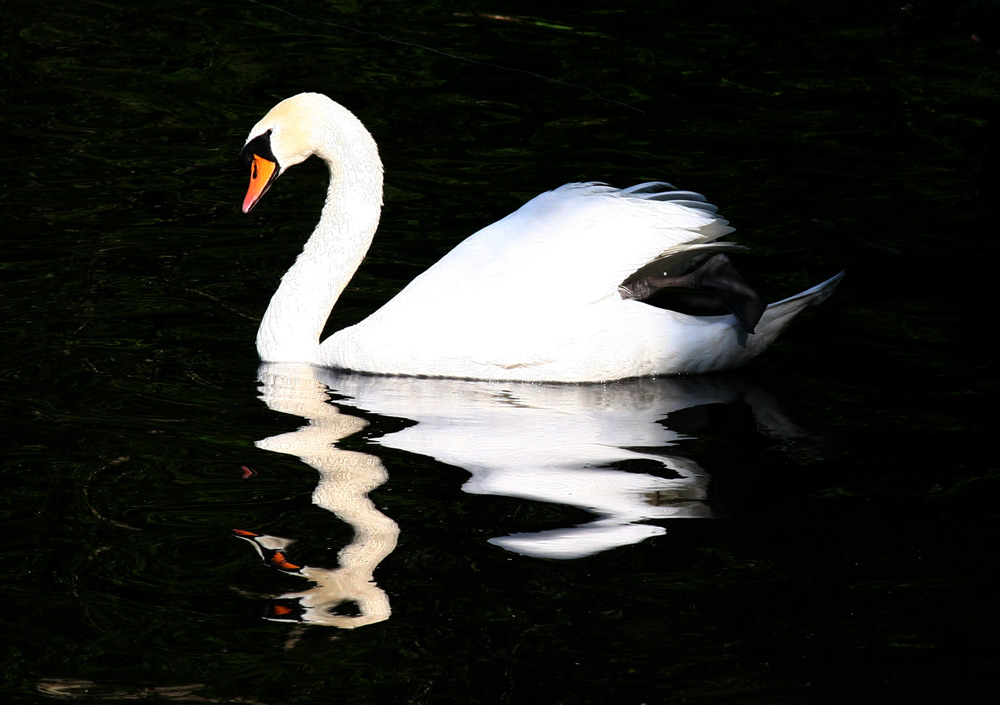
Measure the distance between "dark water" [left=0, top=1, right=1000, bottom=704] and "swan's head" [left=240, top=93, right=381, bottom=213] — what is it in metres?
0.74

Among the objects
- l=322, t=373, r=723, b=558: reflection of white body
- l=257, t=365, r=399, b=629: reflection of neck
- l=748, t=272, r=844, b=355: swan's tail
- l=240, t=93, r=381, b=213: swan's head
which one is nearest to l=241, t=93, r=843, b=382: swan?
l=748, t=272, r=844, b=355: swan's tail

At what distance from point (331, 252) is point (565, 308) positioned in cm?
125

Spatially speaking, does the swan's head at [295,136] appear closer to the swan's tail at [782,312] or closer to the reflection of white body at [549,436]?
the reflection of white body at [549,436]

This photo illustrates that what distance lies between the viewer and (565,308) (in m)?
6.02

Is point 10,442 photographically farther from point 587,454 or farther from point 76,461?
point 587,454

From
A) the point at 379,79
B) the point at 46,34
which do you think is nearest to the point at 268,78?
the point at 379,79

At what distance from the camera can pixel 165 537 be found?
14.8 ft

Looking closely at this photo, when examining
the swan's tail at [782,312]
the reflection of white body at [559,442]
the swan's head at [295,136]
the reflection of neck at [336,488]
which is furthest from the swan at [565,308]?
the reflection of neck at [336,488]

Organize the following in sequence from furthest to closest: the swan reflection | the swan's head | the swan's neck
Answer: the swan's head
the swan's neck
the swan reflection

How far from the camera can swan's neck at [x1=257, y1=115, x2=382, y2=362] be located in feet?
21.0

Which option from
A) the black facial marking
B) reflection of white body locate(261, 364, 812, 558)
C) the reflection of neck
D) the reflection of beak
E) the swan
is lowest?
the reflection of neck

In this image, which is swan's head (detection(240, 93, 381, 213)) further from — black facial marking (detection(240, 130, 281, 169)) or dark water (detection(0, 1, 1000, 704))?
dark water (detection(0, 1, 1000, 704))

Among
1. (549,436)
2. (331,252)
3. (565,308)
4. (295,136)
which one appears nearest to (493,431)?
(549,436)

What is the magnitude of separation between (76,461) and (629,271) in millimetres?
2354
